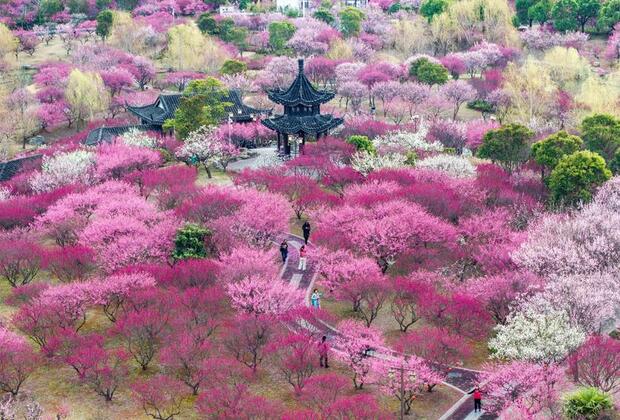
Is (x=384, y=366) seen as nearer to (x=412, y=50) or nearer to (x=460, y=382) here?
(x=460, y=382)

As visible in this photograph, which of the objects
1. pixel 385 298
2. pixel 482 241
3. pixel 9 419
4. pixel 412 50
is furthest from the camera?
pixel 412 50

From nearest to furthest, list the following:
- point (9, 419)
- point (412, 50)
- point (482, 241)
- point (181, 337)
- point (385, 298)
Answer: point (9, 419) < point (181, 337) < point (385, 298) < point (482, 241) < point (412, 50)

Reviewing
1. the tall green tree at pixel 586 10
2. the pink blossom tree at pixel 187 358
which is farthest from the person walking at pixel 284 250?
the tall green tree at pixel 586 10

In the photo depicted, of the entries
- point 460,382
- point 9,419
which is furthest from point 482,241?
point 9,419

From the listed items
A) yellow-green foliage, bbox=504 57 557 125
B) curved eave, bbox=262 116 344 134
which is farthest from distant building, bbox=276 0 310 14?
curved eave, bbox=262 116 344 134

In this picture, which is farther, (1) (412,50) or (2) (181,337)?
(1) (412,50)

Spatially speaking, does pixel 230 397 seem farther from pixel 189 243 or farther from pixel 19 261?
pixel 19 261

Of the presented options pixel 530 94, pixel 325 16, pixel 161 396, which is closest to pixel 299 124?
pixel 530 94
